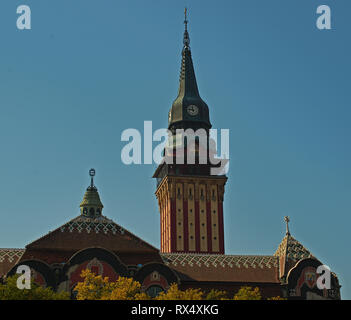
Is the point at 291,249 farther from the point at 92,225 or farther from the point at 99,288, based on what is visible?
the point at 99,288

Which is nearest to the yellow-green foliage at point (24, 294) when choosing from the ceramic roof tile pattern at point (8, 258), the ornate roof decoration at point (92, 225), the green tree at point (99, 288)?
the green tree at point (99, 288)

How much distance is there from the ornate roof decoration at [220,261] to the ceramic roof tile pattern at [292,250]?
6.47ft

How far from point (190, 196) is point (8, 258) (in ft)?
127

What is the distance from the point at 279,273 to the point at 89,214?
27800mm

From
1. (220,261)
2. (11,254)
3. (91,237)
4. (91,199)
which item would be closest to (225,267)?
(220,261)

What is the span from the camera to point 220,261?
91375 millimetres

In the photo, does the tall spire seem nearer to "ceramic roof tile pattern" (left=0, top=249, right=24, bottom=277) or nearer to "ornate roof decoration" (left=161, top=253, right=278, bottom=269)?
"ornate roof decoration" (left=161, top=253, right=278, bottom=269)

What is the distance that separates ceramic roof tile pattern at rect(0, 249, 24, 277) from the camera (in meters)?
81.7

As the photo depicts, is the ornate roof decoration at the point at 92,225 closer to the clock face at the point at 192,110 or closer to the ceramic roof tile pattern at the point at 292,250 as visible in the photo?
the ceramic roof tile pattern at the point at 292,250

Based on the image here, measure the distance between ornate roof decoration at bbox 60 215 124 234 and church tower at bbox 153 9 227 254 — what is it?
23964 millimetres

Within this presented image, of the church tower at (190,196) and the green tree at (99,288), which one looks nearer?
the green tree at (99,288)

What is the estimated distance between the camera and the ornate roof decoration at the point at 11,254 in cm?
8339
